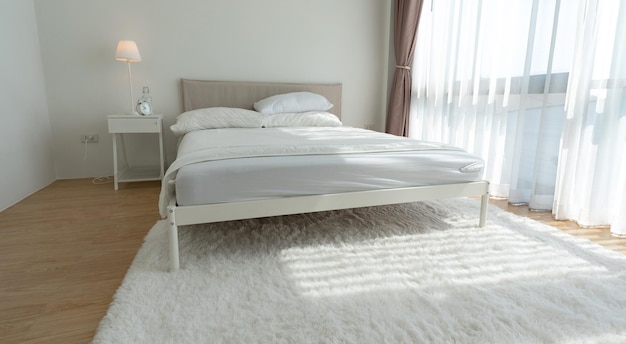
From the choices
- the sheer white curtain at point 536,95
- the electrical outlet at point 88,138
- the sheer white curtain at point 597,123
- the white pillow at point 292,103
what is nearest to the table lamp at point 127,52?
the electrical outlet at point 88,138

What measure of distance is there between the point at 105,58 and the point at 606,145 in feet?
12.4

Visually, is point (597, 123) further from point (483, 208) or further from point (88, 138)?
point (88, 138)

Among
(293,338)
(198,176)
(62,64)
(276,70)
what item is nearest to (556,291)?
(293,338)

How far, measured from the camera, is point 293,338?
104 cm

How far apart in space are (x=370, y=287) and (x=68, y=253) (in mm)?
1428

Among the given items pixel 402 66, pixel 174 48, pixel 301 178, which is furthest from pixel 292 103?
pixel 301 178

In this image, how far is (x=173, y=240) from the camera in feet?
4.68

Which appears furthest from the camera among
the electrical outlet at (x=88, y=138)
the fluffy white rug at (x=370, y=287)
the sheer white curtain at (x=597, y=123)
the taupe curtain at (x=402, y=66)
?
the taupe curtain at (x=402, y=66)

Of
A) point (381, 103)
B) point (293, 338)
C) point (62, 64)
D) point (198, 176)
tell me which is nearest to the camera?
point (293, 338)

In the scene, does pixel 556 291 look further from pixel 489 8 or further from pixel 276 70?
pixel 276 70

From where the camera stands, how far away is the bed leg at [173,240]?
4.61 feet

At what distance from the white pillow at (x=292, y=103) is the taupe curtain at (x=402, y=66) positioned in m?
0.85

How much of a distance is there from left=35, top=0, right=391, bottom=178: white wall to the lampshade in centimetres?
32

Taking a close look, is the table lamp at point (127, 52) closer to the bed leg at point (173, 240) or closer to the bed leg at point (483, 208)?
the bed leg at point (173, 240)
